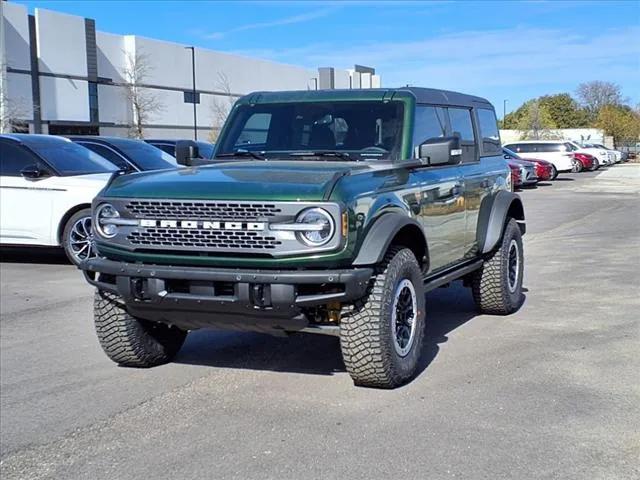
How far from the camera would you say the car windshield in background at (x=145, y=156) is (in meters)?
13.0

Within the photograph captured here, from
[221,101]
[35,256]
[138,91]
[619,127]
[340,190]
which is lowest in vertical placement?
[35,256]

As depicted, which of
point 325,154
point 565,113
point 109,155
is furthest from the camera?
point 565,113

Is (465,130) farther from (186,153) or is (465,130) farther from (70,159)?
(70,159)

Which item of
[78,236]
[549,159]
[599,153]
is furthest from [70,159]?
[599,153]

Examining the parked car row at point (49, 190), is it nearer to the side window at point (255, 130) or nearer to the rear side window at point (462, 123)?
the side window at point (255, 130)

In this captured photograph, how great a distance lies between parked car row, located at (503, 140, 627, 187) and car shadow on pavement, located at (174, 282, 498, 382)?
21285mm

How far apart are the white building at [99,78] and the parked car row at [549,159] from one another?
968 inches

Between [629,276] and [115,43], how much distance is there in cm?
5101

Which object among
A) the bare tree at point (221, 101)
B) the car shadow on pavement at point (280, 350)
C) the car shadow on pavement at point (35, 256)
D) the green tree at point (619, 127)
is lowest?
the car shadow on pavement at point (280, 350)

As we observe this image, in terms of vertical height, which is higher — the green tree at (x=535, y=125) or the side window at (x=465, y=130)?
the green tree at (x=535, y=125)

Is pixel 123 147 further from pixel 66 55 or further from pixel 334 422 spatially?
pixel 66 55

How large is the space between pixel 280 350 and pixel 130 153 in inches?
310

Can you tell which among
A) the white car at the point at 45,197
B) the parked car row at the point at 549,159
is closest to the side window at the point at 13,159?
the white car at the point at 45,197

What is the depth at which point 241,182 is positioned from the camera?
478 centimetres
